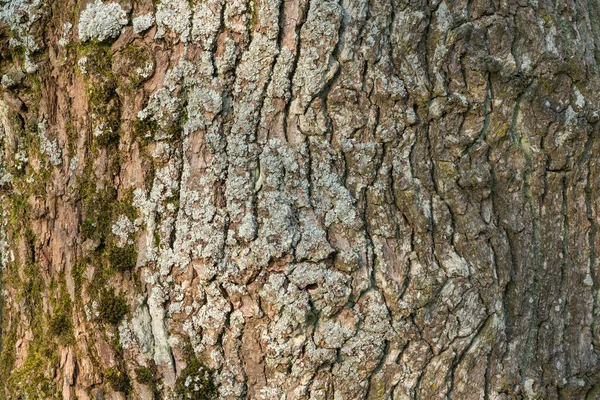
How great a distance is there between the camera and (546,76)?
1688 millimetres

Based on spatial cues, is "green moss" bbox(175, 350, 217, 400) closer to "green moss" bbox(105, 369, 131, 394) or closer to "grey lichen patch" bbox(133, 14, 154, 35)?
"green moss" bbox(105, 369, 131, 394)

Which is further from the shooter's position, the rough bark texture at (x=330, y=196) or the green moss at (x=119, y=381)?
the green moss at (x=119, y=381)

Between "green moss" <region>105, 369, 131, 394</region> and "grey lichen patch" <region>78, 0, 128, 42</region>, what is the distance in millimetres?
953

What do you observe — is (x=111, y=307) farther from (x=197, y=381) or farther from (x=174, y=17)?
(x=174, y=17)

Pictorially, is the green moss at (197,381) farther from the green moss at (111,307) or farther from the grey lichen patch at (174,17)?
the grey lichen patch at (174,17)

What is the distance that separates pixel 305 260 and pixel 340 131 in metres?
0.36

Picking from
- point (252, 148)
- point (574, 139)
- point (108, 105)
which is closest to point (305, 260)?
point (252, 148)

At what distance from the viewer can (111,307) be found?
1704mm

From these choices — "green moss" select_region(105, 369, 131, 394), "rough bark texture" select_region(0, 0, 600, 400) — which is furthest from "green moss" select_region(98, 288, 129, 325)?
"green moss" select_region(105, 369, 131, 394)

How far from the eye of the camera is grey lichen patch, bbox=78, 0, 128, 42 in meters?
1.66

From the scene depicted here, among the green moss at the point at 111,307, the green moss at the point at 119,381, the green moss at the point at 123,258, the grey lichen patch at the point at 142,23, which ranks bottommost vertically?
the green moss at the point at 119,381

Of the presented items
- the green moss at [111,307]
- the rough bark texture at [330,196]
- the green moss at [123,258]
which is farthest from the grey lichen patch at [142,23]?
the green moss at [111,307]

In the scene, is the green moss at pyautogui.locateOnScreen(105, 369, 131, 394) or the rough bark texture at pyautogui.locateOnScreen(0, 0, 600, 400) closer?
the rough bark texture at pyautogui.locateOnScreen(0, 0, 600, 400)

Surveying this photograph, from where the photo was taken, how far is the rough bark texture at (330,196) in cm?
159
